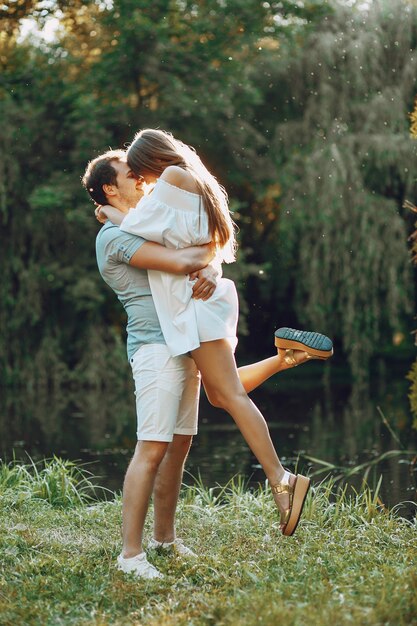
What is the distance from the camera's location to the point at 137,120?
16609 mm

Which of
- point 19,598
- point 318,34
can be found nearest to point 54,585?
point 19,598

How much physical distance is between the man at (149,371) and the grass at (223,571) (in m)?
0.19

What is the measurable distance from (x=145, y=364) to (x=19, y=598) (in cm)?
91

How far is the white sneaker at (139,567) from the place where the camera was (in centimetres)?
335

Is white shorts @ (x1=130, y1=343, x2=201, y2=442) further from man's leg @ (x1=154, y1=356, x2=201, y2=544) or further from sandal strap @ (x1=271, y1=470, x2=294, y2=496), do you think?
sandal strap @ (x1=271, y1=470, x2=294, y2=496)

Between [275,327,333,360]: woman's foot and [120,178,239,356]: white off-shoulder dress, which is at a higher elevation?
[120,178,239,356]: white off-shoulder dress

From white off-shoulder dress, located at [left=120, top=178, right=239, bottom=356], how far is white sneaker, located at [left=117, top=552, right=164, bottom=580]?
2.38ft

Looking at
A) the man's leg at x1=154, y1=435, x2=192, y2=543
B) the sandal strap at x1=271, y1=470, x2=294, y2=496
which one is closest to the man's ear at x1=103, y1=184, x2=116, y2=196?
the man's leg at x1=154, y1=435, x2=192, y2=543

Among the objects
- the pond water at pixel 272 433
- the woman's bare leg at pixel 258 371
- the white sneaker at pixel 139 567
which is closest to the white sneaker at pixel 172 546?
the white sneaker at pixel 139 567

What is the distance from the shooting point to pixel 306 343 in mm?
3719

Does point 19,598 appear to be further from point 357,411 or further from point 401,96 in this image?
point 401,96

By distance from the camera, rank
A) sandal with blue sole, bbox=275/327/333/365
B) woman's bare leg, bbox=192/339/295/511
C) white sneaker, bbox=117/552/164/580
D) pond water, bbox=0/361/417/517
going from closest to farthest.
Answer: white sneaker, bbox=117/552/164/580 → woman's bare leg, bbox=192/339/295/511 → sandal with blue sole, bbox=275/327/333/365 → pond water, bbox=0/361/417/517

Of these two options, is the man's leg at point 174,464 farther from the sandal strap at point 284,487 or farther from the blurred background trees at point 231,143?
the blurred background trees at point 231,143

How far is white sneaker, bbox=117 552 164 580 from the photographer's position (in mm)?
3348
